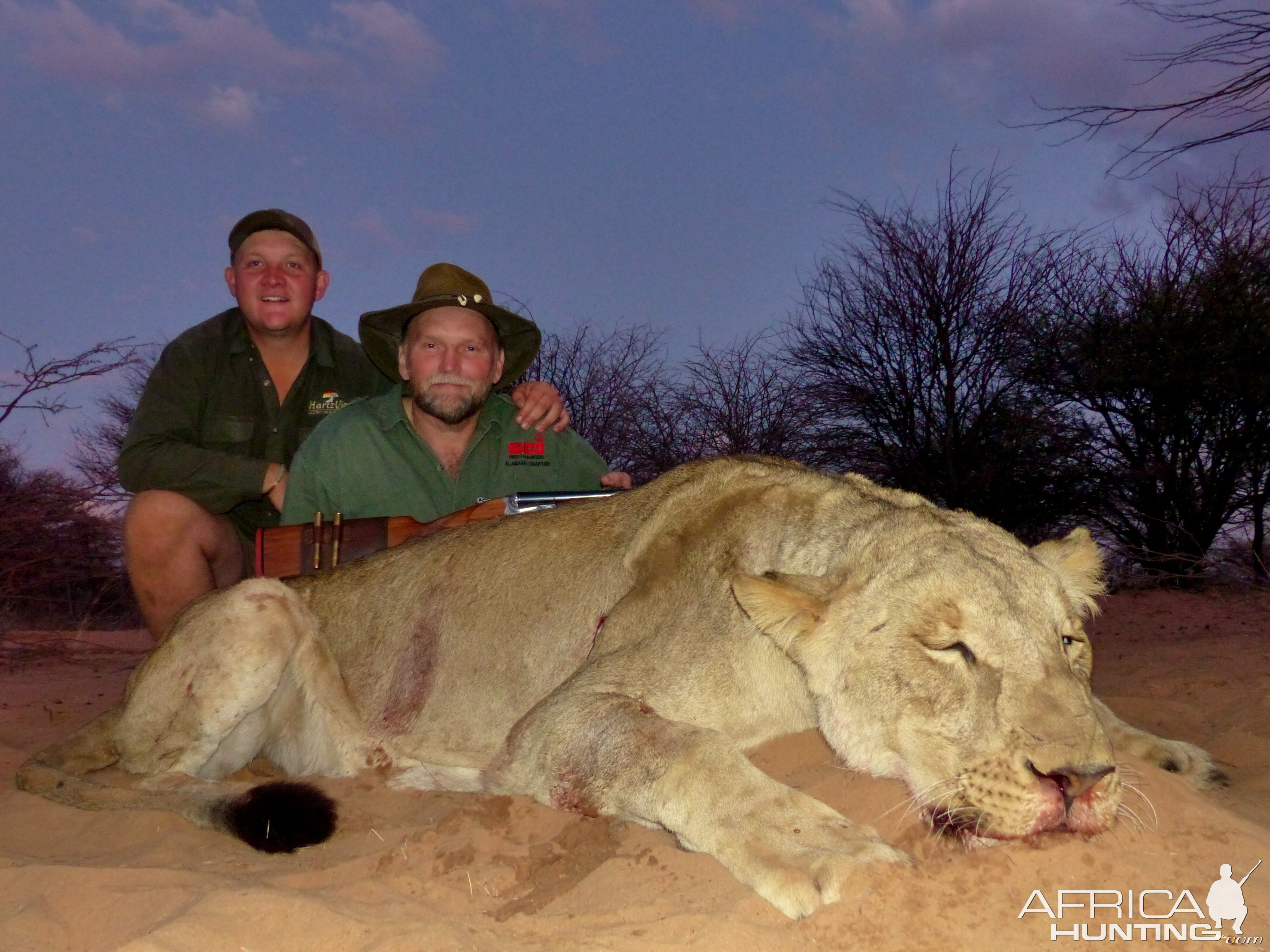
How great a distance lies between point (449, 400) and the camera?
20.6ft

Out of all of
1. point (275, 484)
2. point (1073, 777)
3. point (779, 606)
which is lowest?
point (1073, 777)

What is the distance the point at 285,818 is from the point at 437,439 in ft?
10.7

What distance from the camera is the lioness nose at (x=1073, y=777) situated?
98.7 inches

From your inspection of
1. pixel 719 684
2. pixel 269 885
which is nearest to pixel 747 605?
pixel 719 684

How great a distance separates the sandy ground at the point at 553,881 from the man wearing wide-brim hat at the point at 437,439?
223 centimetres

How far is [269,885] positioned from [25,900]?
0.81 meters

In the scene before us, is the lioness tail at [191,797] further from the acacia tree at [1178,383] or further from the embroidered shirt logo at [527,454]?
the acacia tree at [1178,383]

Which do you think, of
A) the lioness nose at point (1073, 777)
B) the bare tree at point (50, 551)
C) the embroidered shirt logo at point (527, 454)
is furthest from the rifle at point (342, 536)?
the bare tree at point (50, 551)

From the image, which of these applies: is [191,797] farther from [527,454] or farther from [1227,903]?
[1227,903]

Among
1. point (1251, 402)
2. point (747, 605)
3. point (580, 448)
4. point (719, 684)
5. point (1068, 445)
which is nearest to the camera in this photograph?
point (747, 605)

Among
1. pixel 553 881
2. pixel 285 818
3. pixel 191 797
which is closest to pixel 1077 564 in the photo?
pixel 553 881

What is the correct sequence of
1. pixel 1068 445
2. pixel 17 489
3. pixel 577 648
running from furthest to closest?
1. pixel 1068 445
2. pixel 17 489
3. pixel 577 648

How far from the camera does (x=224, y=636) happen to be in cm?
420

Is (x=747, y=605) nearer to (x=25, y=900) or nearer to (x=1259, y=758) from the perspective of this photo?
(x=25, y=900)
